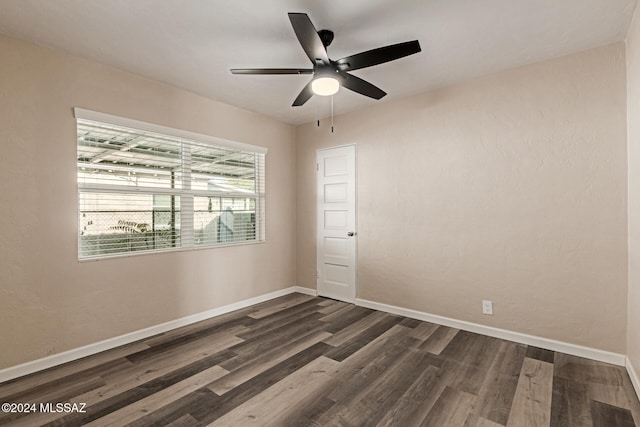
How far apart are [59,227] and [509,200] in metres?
4.08

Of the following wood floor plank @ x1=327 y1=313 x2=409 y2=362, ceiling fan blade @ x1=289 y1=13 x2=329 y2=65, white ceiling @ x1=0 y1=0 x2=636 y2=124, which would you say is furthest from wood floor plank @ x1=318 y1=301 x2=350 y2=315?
ceiling fan blade @ x1=289 y1=13 x2=329 y2=65

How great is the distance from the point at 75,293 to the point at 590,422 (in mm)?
3917

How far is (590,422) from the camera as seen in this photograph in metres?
1.87


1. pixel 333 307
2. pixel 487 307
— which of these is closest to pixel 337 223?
pixel 333 307

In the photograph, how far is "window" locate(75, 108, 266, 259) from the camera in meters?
2.84

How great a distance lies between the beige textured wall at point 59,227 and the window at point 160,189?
0.12 m

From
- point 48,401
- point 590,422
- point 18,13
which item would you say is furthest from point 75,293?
point 590,422

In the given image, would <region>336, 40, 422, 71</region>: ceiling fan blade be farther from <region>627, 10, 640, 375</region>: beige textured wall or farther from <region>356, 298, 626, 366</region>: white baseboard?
<region>356, 298, 626, 366</region>: white baseboard

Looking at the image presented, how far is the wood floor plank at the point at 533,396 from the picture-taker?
6.19 feet

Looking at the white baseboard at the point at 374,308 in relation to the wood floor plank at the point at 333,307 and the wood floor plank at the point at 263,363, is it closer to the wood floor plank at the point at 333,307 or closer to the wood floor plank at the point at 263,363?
the wood floor plank at the point at 333,307

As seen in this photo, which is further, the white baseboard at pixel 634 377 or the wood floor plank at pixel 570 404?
the white baseboard at pixel 634 377

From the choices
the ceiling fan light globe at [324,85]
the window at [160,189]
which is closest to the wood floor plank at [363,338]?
the window at [160,189]

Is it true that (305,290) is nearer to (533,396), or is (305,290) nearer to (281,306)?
(281,306)

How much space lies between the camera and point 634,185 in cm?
226
